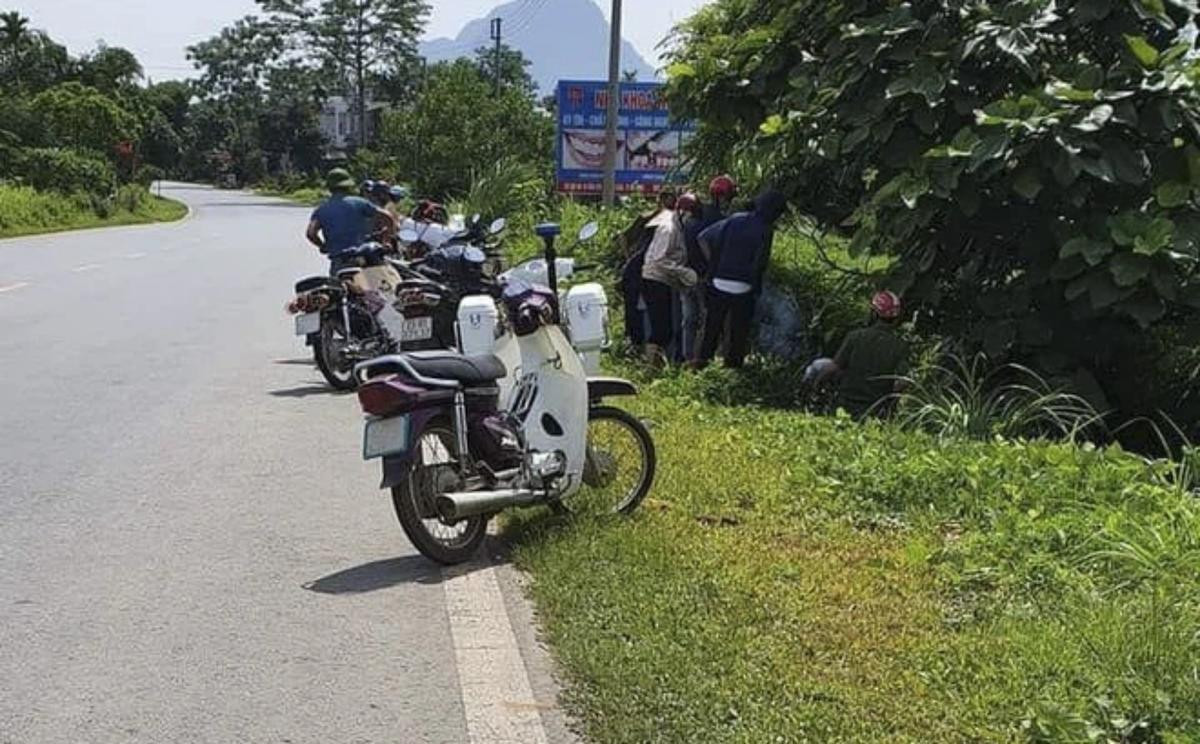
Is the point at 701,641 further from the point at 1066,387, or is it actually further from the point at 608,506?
the point at 1066,387

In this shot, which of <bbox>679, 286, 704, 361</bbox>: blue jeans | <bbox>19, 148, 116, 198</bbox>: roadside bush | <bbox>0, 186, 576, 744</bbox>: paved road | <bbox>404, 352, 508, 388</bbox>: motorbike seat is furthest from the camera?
Answer: <bbox>19, 148, 116, 198</bbox>: roadside bush

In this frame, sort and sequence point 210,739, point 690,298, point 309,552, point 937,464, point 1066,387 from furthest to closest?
point 690,298
point 1066,387
point 937,464
point 309,552
point 210,739

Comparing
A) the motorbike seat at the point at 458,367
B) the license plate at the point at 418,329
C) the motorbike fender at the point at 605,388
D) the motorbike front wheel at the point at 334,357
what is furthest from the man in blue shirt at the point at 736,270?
the motorbike seat at the point at 458,367

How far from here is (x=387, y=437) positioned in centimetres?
602

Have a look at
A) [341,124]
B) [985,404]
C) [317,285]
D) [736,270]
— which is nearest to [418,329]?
[317,285]

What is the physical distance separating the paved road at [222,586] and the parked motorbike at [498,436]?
329 mm

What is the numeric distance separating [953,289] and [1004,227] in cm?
84

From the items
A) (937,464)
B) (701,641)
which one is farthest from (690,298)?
(701,641)

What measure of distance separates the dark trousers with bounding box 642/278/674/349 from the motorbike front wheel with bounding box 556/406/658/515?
5.64 meters

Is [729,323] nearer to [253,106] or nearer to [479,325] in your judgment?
[479,325]

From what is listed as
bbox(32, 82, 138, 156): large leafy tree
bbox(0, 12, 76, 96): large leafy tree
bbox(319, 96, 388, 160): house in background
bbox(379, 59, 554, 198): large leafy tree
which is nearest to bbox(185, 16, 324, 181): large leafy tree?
bbox(319, 96, 388, 160): house in background

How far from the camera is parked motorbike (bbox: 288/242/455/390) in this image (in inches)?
429

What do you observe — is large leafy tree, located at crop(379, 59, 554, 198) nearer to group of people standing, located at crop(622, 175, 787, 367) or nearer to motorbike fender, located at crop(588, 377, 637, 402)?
group of people standing, located at crop(622, 175, 787, 367)

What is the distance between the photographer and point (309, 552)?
21.0 ft
